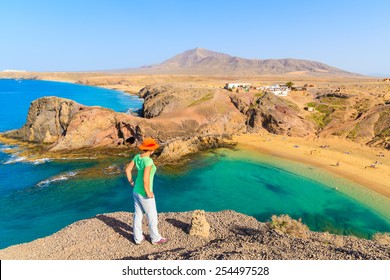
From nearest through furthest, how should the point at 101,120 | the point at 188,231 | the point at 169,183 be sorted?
the point at 188,231 < the point at 169,183 < the point at 101,120

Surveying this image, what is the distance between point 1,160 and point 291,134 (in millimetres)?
38541

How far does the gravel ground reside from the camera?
938 cm

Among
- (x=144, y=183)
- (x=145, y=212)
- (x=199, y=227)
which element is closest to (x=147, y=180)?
(x=144, y=183)

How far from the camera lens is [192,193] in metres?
24.7

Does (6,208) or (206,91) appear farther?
(206,91)

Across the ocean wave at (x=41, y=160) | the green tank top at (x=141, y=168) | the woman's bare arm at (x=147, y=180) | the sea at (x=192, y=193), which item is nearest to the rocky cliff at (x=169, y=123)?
the ocean wave at (x=41, y=160)

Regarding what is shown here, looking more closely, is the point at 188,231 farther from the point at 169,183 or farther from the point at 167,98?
the point at 167,98

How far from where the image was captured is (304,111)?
50.7 meters

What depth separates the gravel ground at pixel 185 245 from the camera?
9.38 metres

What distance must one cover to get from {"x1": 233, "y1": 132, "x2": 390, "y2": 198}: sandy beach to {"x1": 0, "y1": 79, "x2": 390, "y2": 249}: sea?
1.70 meters

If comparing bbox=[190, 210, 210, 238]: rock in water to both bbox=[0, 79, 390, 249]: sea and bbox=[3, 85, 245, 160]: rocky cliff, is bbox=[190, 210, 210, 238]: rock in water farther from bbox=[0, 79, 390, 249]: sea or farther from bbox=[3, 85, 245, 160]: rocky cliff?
bbox=[3, 85, 245, 160]: rocky cliff

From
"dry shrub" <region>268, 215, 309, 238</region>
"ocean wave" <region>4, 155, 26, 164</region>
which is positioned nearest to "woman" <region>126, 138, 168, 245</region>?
"dry shrub" <region>268, 215, 309, 238</region>

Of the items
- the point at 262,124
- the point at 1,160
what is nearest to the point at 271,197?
the point at 262,124

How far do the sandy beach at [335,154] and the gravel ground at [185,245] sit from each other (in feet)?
54.7
